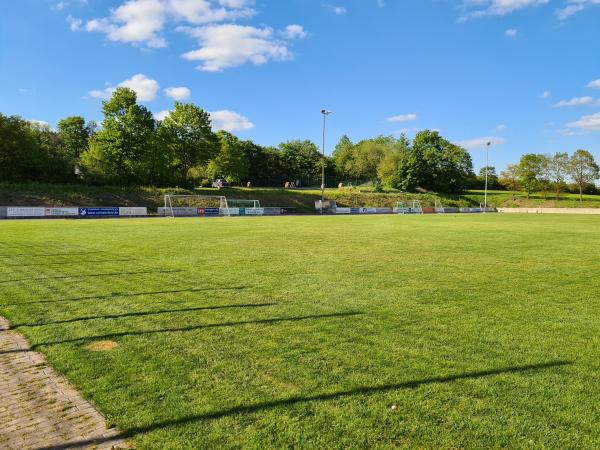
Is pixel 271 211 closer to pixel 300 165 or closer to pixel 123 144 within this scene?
pixel 123 144

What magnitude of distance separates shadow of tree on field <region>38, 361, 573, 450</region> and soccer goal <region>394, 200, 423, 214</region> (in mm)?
70789

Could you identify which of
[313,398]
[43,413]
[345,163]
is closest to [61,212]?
[43,413]

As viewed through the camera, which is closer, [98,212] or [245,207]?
[98,212]

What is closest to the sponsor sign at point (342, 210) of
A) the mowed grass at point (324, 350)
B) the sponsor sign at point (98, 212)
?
the sponsor sign at point (98, 212)

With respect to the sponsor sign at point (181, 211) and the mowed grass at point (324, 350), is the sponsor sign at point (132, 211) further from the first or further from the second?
the mowed grass at point (324, 350)

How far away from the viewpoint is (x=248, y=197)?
6500 centimetres

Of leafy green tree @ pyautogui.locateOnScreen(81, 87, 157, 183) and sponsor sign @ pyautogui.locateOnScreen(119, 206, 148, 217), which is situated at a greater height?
leafy green tree @ pyautogui.locateOnScreen(81, 87, 157, 183)

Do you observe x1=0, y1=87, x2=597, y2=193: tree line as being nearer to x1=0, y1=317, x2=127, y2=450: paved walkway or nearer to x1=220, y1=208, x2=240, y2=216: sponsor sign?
x1=220, y1=208, x2=240, y2=216: sponsor sign

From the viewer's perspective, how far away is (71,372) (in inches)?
183

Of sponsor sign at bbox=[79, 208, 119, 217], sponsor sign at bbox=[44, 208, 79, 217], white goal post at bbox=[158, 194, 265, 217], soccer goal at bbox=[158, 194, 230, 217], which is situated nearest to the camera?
sponsor sign at bbox=[44, 208, 79, 217]

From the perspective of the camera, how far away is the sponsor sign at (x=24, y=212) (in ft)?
132

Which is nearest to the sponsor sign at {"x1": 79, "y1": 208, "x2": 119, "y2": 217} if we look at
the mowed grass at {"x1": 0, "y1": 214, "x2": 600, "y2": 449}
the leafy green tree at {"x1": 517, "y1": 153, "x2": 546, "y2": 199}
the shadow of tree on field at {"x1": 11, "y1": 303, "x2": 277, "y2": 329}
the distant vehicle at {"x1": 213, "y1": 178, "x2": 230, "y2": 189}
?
the mowed grass at {"x1": 0, "y1": 214, "x2": 600, "y2": 449}

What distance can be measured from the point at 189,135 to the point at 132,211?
861 inches

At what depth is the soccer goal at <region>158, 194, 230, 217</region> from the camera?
52031 millimetres
